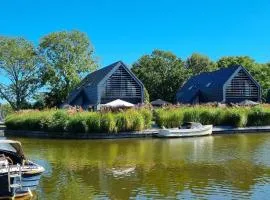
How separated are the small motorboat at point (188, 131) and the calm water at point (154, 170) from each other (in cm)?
506

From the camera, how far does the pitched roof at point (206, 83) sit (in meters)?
64.5

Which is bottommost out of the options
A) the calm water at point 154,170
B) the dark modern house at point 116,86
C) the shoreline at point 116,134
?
the calm water at point 154,170

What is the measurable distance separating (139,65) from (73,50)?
15.4m

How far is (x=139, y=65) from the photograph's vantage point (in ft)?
277

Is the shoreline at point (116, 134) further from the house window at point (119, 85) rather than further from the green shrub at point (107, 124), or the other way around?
the house window at point (119, 85)

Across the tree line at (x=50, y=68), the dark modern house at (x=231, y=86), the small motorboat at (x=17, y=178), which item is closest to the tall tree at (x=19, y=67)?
the tree line at (x=50, y=68)

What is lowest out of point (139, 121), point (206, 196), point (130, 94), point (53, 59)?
point (206, 196)

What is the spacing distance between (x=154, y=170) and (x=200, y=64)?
72.8 metres

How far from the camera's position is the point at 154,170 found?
775 inches

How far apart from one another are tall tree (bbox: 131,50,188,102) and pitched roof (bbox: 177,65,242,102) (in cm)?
534

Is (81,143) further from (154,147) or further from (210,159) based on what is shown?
(210,159)

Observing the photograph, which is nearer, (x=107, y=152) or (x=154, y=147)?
(x=107, y=152)

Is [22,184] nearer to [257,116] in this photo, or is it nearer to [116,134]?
[116,134]

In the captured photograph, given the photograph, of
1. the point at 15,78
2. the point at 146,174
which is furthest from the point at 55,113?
the point at 15,78
